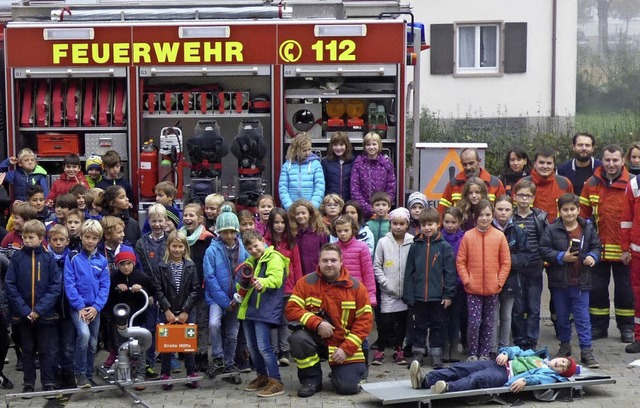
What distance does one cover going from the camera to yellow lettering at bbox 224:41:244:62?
1194cm

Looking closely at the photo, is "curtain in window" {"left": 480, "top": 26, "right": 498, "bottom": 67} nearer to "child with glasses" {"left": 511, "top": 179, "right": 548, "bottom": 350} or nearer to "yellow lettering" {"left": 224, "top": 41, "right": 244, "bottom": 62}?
"yellow lettering" {"left": 224, "top": 41, "right": 244, "bottom": 62}

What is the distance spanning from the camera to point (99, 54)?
12.0m

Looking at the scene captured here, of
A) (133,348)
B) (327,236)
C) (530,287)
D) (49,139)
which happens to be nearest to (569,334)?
(530,287)

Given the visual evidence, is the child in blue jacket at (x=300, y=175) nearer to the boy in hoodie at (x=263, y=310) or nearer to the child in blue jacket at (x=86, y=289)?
the boy in hoodie at (x=263, y=310)

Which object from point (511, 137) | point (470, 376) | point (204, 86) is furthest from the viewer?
point (511, 137)

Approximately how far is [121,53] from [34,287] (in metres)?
3.37

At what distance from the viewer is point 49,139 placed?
12.2 meters

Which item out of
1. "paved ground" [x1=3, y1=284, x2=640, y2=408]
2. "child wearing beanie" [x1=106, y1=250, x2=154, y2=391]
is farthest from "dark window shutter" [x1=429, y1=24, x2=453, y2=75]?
"child wearing beanie" [x1=106, y1=250, x2=154, y2=391]

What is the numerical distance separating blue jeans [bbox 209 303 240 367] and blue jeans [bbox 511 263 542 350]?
237cm

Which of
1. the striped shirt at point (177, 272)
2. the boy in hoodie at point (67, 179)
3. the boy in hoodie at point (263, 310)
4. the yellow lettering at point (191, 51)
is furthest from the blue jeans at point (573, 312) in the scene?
the boy in hoodie at point (67, 179)

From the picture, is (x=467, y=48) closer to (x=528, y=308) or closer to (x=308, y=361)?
(x=528, y=308)

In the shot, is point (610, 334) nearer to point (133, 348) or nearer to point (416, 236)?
point (416, 236)

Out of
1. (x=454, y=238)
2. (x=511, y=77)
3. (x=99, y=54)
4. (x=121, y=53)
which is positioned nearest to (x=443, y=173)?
(x=454, y=238)

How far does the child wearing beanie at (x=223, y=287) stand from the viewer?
32.4 feet
